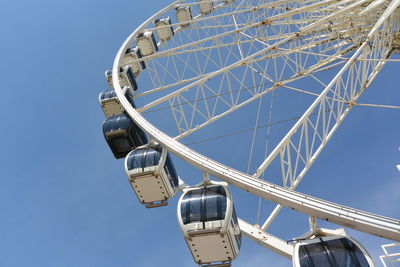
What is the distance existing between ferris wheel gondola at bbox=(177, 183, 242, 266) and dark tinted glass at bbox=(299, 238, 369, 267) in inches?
61.3

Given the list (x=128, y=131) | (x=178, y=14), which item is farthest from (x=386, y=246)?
(x=178, y=14)

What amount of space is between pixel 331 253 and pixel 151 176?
5157 millimetres

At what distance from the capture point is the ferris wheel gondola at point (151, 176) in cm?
933

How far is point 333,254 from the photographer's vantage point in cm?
620

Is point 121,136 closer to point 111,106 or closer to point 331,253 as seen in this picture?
point 111,106

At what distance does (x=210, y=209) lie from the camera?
7.32 m

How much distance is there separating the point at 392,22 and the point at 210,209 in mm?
10939

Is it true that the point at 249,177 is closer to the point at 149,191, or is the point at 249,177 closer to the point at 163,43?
the point at 149,191

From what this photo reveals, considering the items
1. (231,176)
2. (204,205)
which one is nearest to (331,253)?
(231,176)

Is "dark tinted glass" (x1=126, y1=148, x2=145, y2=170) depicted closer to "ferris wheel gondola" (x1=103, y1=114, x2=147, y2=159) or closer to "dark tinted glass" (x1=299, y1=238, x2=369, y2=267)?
"ferris wheel gondola" (x1=103, y1=114, x2=147, y2=159)

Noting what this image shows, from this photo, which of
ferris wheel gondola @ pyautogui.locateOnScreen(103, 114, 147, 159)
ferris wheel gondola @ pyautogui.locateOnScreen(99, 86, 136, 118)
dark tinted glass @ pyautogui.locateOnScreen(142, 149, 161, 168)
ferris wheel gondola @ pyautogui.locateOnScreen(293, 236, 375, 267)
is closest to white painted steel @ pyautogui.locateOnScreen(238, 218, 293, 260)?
ferris wheel gondola @ pyautogui.locateOnScreen(293, 236, 375, 267)

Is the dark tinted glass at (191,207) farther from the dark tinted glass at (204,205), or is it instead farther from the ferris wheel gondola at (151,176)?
the ferris wheel gondola at (151,176)

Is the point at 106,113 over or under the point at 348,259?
over

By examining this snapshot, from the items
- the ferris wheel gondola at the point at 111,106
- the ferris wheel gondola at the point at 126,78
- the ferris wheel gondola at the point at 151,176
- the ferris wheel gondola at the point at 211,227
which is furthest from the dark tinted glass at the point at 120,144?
the ferris wheel gondola at the point at 211,227
